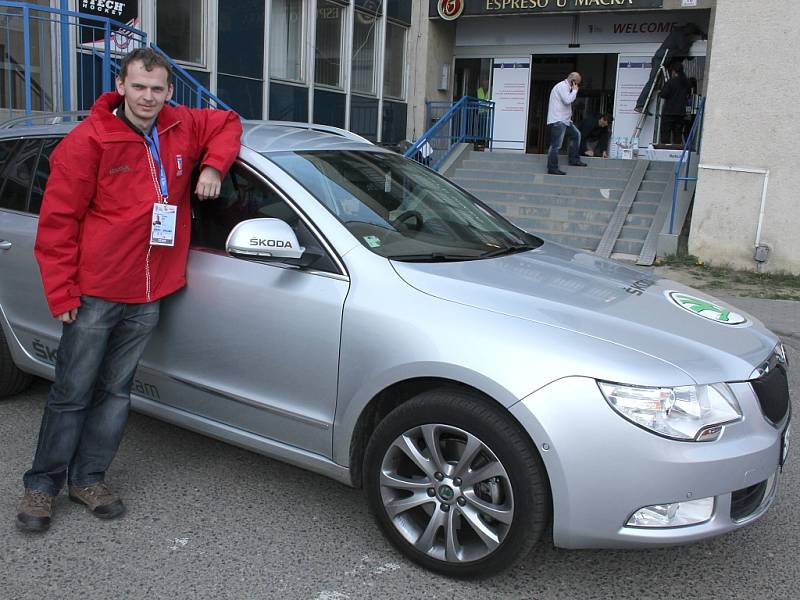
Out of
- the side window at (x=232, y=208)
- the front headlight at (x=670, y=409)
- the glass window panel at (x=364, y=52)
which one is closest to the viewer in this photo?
the front headlight at (x=670, y=409)

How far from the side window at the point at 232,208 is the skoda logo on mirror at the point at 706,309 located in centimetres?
170

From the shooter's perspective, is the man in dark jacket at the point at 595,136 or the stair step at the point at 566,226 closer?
the stair step at the point at 566,226

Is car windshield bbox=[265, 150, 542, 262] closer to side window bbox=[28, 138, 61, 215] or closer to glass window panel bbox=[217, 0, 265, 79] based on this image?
side window bbox=[28, 138, 61, 215]

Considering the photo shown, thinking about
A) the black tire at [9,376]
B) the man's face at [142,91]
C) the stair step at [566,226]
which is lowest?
the black tire at [9,376]

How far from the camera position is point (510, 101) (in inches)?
694

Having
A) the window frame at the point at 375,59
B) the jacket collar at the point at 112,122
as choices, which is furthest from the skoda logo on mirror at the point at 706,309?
the window frame at the point at 375,59

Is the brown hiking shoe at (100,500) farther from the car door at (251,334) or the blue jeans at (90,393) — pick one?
the car door at (251,334)

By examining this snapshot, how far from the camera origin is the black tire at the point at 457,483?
8.59 feet

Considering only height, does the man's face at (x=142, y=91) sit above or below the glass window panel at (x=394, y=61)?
below

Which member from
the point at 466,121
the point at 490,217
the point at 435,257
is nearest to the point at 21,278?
the point at 435,257

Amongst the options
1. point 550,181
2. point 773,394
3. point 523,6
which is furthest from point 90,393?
point 523,6

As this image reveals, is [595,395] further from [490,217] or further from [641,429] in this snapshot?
[490,217]

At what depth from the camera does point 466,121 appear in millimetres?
15320

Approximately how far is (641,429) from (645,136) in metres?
15.2
